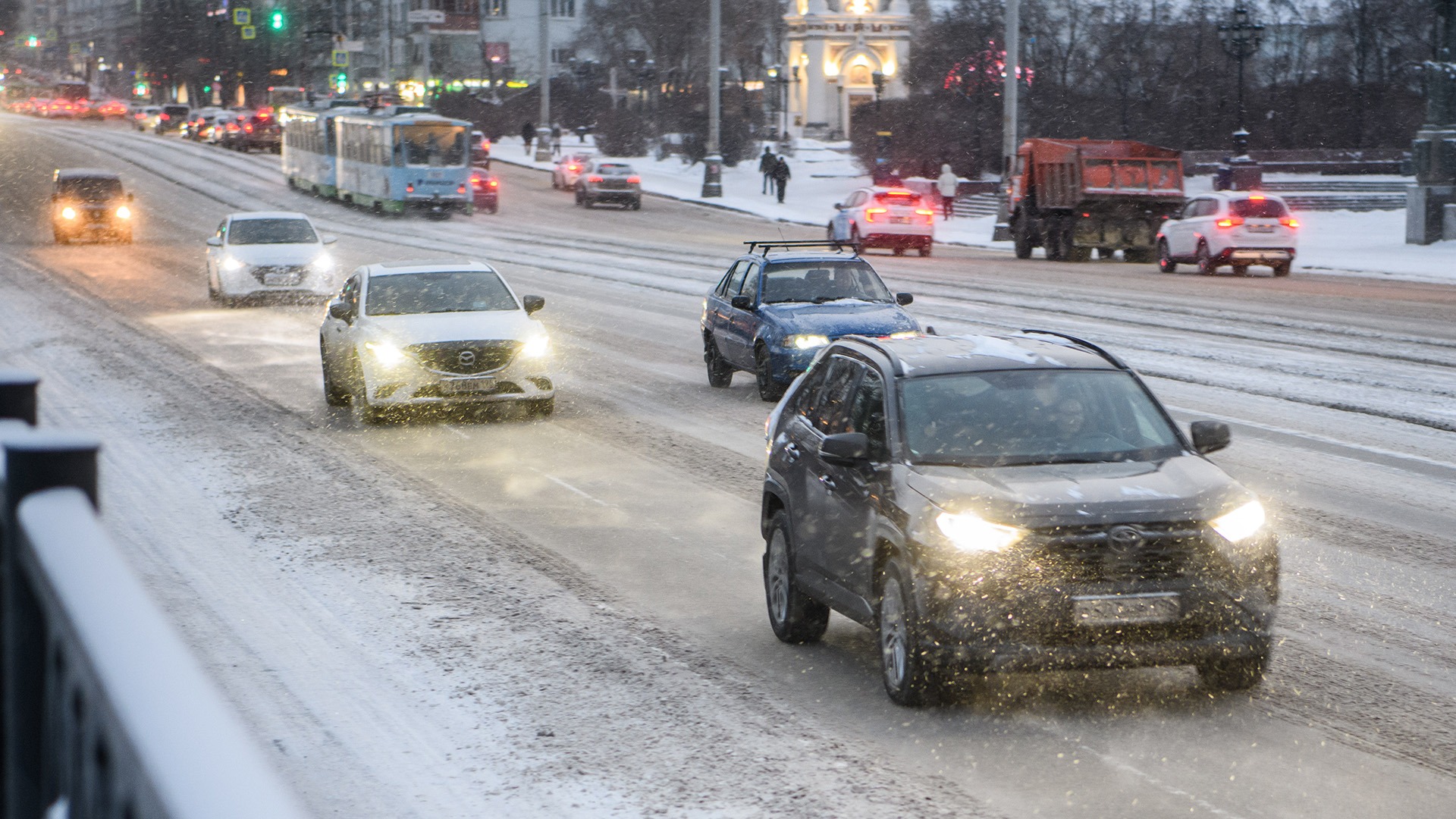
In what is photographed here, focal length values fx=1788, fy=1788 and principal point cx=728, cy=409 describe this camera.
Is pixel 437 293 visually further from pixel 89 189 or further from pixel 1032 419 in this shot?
pixel 89 189

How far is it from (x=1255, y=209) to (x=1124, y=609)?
92.8 feet

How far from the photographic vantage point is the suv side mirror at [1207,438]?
27.6 ft

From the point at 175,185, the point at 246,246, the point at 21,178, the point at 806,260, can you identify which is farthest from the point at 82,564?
the point at 21,178

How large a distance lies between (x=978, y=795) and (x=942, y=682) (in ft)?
3.18

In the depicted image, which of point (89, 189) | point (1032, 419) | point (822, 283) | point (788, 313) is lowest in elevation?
point (788, 313)

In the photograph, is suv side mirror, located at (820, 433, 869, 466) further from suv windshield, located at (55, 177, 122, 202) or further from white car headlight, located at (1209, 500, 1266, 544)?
suv windshield, located at (55, 177, 122, 202)

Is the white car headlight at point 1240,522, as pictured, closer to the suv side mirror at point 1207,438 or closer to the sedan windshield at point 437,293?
the suv side mirror at point 1207,438

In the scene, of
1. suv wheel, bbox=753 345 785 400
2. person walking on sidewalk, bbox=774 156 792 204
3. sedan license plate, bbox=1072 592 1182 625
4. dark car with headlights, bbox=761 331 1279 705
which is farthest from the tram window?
sedan license plate, bbox=1072 592 1182 625

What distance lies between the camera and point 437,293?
17891 mm

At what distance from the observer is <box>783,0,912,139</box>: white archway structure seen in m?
111

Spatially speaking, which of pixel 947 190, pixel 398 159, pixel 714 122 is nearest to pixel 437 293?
pixel 398 159

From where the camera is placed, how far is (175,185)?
207 ft

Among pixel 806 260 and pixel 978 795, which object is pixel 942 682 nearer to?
pixel 978 795

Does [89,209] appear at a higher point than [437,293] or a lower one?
higher
